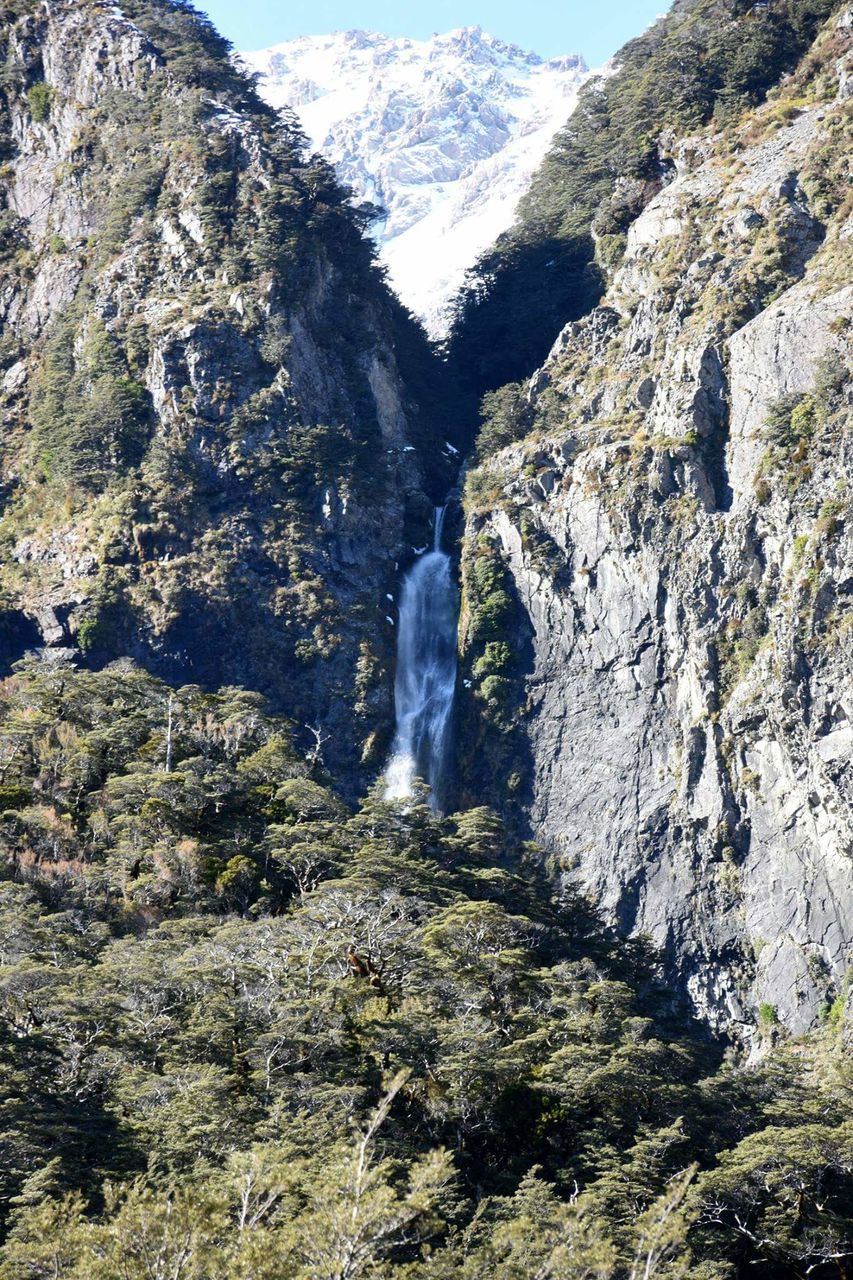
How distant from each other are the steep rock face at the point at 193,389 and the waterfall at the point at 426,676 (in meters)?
1.62

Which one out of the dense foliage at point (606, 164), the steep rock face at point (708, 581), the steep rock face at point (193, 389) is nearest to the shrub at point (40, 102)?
the steep rock face at point (193, 389)

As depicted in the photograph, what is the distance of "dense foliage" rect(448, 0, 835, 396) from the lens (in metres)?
89.1

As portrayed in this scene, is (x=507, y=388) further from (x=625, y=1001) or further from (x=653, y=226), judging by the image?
(x=625, y=1001)

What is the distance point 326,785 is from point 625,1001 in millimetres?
22773

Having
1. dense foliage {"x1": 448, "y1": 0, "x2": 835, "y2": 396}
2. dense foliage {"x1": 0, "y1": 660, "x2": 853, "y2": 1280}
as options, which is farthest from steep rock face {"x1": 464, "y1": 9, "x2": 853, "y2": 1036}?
dense foliage {"x1": 0, "y1": 660, "x2": 853, "y2": 1280}

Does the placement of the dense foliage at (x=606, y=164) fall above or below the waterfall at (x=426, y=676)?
above

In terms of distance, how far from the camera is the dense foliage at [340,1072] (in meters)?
25.3

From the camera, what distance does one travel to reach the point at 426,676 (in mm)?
80625

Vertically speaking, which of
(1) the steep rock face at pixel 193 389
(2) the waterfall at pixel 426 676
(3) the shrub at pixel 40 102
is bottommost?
(2) the waterfall at pixel 426 676

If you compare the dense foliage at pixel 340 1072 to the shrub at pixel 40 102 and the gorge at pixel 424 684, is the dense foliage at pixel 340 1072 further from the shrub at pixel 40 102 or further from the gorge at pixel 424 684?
the shrub at pixel 40 102

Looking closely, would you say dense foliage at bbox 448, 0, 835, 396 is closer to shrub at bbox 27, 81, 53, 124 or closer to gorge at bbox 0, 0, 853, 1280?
gorge at bbox 0, 0, 853, 1280

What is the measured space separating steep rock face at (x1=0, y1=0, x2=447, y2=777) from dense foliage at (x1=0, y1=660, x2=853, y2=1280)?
64.7 feet

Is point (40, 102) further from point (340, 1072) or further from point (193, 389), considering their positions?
point (340, 1072)

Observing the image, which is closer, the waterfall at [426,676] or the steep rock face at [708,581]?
the steep rock face at [708,581]
